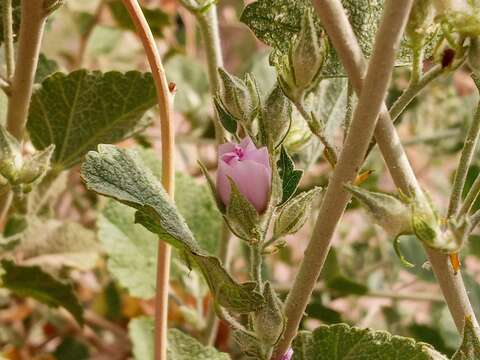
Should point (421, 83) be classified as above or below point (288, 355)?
above

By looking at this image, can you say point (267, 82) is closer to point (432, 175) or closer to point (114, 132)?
point (114, 132)

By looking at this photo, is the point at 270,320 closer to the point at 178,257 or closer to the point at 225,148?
A: the point at 225,148

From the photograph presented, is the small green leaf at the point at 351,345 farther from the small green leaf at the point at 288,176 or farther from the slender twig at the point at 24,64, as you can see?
the slender twig at the point at 24,64

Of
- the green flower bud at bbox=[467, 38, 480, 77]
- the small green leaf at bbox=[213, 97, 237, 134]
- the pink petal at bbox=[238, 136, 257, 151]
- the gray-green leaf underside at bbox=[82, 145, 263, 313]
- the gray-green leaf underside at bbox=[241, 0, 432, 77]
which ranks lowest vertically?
the gray-green leaf underside at bbox=[82, 145, 263, 313]

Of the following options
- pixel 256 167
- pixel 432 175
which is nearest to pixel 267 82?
pixel 256 167

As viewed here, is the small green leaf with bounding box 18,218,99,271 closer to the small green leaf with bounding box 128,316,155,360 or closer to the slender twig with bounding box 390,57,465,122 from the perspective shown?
the small green leaf with bounding box 128,316,155,360

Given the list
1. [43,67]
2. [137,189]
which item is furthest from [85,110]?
[137,189]

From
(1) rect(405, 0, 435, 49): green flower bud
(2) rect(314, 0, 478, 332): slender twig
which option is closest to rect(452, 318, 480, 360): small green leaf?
(2) rect(314, 0, 478, 332): slender twig

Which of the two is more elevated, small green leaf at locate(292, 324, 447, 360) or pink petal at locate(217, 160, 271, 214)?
pink petal at locate(217, 160, 271, 214)
